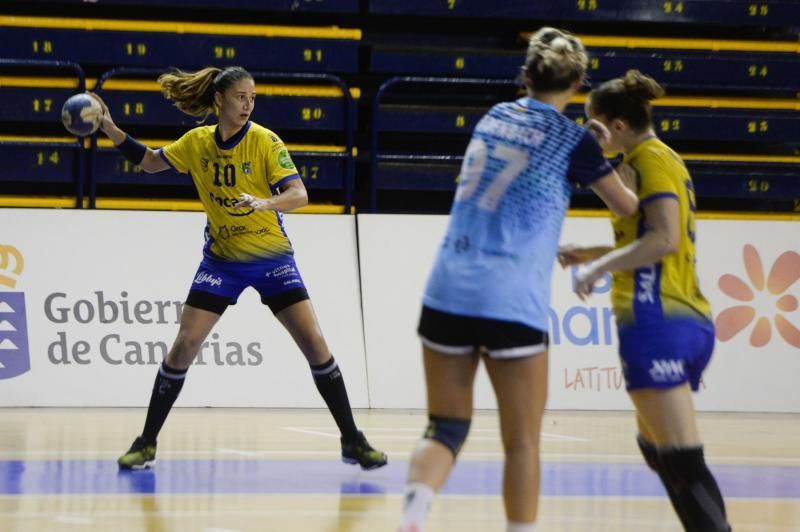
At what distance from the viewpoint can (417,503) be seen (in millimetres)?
4109

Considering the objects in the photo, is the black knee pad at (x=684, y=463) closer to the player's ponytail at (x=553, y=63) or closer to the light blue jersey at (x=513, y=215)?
the light blue jersey at (x=513, y=215)

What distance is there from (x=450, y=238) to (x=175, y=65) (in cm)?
899

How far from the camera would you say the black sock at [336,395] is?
7.16m

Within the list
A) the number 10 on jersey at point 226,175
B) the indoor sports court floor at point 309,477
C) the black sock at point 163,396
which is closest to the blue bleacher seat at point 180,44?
the indoor sports court floor at point 309,477

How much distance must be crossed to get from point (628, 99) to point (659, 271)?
640mm

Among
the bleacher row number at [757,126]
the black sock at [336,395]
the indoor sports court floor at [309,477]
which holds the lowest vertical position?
→ the indoor sports court floor at [309,477]

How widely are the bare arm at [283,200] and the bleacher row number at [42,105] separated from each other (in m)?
6.00

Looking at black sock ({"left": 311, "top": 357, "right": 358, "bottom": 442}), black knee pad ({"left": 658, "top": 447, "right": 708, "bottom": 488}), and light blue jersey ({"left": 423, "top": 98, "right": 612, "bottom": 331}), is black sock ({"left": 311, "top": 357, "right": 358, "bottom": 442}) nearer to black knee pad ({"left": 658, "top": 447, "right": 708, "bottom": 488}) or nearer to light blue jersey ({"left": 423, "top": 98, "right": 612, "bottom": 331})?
black knee pad ({"left": 658, "top": 447, "right": 708, "bottom": 488})

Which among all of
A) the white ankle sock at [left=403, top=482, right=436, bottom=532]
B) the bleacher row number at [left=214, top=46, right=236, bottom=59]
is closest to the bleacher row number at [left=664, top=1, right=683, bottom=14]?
the bleacher row number at [left=214, top=46, right=236, bottom=59]

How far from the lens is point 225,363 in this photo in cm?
1000

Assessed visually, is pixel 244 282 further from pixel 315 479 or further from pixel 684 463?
pixel 684 463

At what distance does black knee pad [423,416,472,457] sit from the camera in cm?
423

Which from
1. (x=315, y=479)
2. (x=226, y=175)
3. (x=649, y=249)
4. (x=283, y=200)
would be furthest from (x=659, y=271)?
(x=226, y=175)

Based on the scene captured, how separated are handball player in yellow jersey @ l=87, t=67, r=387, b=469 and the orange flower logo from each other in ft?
14.9
